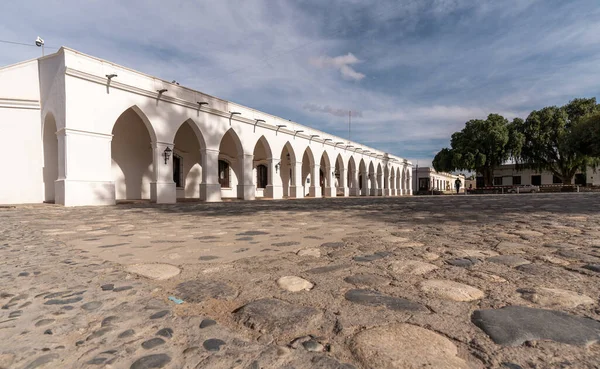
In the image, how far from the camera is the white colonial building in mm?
11484

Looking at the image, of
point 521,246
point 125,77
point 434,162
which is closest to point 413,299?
point 521,246

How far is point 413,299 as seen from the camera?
1.73m

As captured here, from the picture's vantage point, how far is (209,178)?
52.5 feet

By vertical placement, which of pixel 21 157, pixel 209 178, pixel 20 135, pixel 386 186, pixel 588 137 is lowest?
pixel 386 186

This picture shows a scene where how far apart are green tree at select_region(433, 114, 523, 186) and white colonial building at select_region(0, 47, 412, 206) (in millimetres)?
24521

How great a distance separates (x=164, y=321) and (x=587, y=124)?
33.9 m

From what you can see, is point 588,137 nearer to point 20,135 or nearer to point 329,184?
point 329,184

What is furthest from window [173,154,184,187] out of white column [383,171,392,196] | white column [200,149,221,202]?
white column [383,171,392,196]

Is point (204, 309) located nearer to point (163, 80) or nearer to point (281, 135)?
point (163, 80)

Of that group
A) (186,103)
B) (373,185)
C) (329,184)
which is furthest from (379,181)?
(186,103)

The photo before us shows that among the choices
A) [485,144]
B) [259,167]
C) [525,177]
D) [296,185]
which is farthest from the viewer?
[525,177]

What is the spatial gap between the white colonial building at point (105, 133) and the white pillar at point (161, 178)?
0.04 meters

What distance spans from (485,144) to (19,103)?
38.0 m

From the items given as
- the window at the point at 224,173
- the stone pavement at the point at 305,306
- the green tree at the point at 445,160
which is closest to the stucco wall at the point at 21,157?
the window at the point at 224,173
